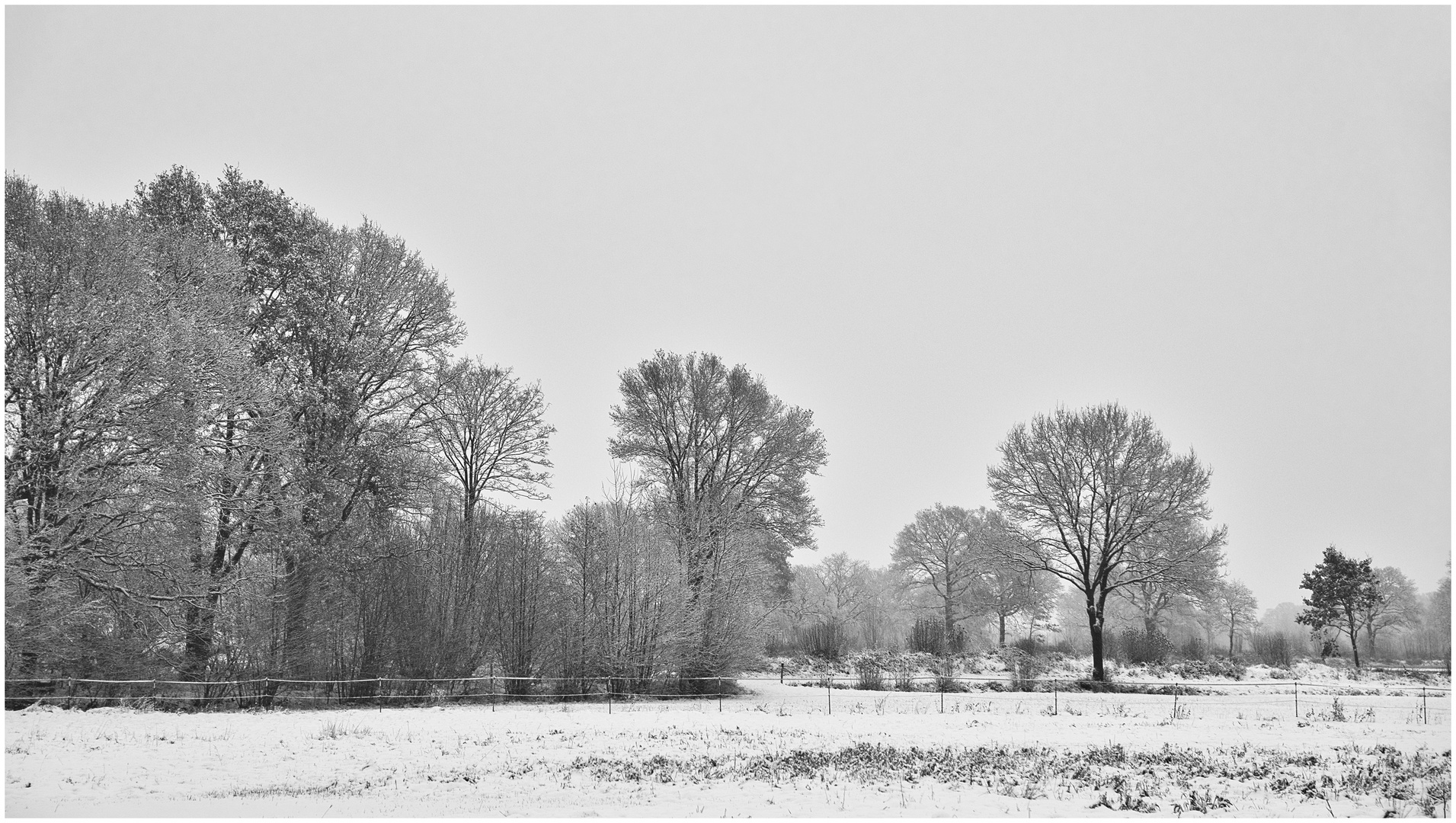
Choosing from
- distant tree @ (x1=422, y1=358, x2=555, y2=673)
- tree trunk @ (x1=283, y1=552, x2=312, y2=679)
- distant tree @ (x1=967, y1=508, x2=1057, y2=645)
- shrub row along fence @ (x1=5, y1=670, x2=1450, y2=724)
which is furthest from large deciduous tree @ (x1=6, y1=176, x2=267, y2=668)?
distant tree @ (x1=967, y1=508, x2=1057, y2=645)

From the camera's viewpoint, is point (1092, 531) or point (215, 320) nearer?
point (215, 320)

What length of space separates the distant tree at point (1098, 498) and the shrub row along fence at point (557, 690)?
3633 millimetres

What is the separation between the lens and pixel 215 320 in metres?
18.3

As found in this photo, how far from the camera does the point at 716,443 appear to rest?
105 ft

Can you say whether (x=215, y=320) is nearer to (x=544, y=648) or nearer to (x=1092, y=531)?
(x=544, y=648)

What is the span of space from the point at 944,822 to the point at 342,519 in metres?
17.3

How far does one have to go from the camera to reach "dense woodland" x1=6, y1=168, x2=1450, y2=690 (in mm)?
15953

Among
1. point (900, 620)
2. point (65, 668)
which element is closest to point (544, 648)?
point (65, 668)

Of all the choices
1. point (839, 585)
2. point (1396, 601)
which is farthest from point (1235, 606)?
point (839, 585)

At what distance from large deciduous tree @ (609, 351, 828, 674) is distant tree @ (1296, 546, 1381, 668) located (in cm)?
2818

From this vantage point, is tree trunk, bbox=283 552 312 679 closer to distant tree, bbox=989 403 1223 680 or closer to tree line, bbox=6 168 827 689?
tree line, bbox=6 168 827 689

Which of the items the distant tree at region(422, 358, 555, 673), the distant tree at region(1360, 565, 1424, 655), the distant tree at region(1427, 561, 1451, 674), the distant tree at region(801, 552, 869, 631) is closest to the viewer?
the distant tree at region(422, 358, 555, 673)

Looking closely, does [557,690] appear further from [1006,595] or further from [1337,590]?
[1337,590]

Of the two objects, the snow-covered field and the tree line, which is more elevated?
the tree line
